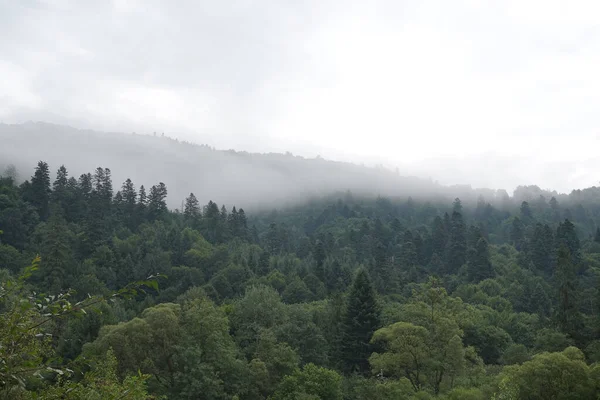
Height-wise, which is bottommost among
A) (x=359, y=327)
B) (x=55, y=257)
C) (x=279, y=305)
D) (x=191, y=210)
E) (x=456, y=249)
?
(x=359, y=327)

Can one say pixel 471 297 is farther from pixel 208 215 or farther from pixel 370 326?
pixel 208 215

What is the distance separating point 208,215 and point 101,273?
1485 inches

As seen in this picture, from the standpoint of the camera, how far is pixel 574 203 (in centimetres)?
14238

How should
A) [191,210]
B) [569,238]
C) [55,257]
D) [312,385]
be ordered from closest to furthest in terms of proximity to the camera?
[312,385]
[55,257]
[569,238]
[191,210]

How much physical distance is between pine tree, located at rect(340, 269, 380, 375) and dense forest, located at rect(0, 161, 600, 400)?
174 mm

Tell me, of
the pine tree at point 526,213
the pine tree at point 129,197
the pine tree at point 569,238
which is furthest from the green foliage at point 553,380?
the pine tree at point 526,213

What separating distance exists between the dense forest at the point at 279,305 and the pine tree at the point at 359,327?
0.17 m

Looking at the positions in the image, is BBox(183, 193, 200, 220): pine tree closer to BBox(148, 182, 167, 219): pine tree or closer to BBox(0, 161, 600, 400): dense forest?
BBox(0, 161, 600, 400): dense forest

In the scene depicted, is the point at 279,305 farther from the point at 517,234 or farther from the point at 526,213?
the point at 526,213

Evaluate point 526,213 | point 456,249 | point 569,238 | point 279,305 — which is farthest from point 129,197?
point 526,213

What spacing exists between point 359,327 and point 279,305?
31.6 feet

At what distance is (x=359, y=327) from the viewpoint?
52.4 meters

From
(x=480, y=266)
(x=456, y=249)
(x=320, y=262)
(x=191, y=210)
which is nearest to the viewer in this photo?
(x=480, y=266)

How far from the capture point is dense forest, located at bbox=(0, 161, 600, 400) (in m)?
28.2
